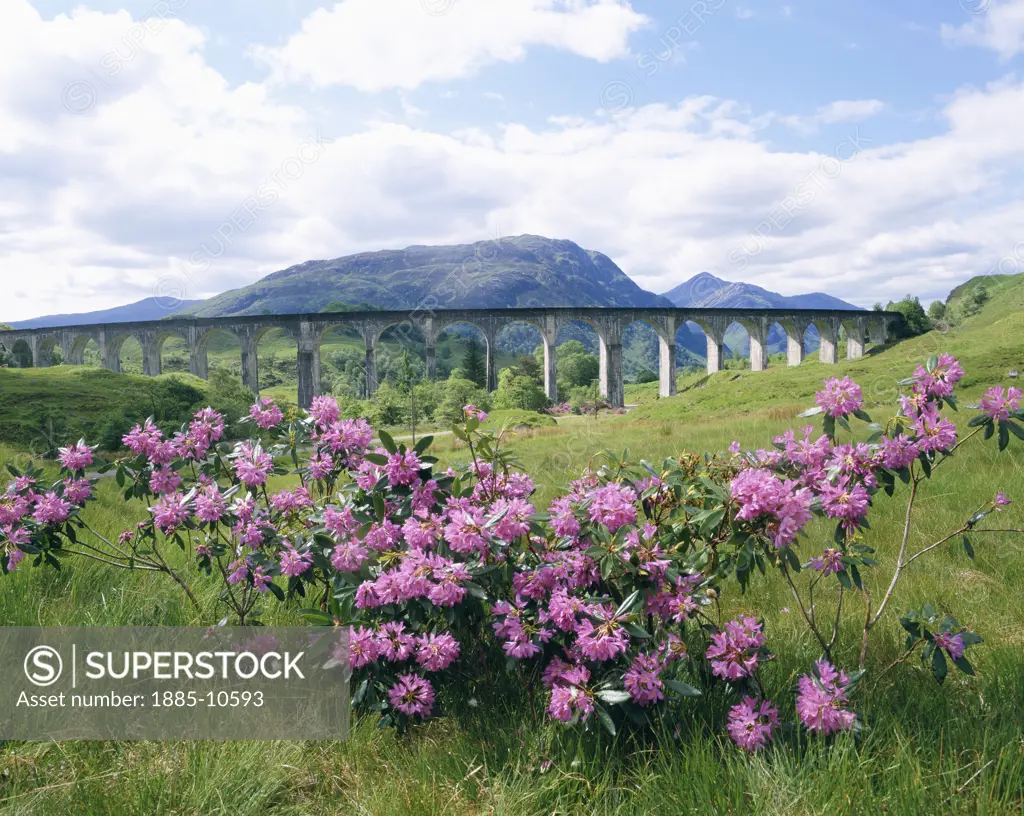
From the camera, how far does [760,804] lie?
185 cm

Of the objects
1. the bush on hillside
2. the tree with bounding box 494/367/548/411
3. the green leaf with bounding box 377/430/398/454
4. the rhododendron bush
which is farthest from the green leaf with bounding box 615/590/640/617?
the tree with bounding box 494/367/548/411

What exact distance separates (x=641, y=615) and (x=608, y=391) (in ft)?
202

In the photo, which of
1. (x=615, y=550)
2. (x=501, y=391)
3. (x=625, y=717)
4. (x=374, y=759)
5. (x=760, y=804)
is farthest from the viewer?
(x=501, y=391)

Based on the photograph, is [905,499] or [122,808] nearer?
[122,808]

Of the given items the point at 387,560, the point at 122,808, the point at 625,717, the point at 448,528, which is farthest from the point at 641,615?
the point at 122,808

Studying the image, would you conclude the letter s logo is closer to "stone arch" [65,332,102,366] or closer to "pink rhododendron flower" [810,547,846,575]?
"pink rhododendron flower" [810,547,846,575]

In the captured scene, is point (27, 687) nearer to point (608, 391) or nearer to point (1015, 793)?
point (1015, 793)

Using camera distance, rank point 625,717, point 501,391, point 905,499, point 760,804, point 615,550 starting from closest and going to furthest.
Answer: point 760,804 < point 615,550 < point 625,717 < point 905,499 < point 501,391

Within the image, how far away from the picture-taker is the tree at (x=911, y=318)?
8362 centimetres

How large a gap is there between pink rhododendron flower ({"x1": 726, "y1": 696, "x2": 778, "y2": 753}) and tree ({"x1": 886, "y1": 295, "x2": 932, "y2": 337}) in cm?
9699

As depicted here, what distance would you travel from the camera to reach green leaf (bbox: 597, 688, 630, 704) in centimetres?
193

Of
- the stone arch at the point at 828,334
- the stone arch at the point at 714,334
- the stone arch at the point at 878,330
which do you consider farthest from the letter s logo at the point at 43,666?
the stone arch at the point at 878,330

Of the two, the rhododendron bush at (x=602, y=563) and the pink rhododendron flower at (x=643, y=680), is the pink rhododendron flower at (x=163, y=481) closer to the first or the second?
the rhododendron bush at (x=602, y=563)

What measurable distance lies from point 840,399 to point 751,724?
127 centimetres
